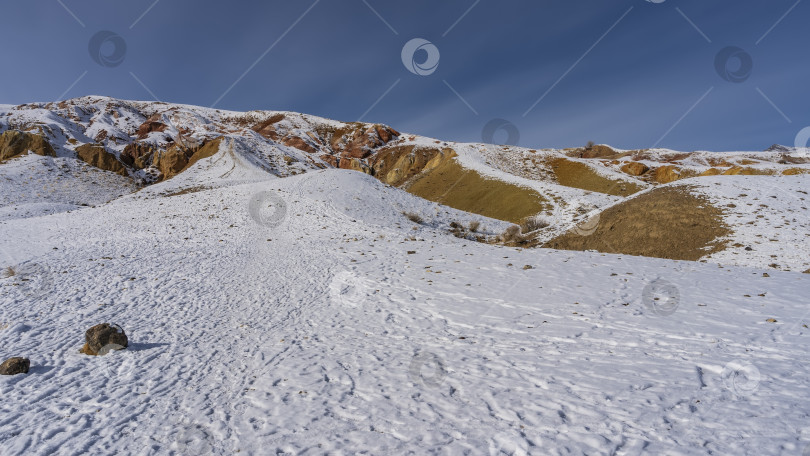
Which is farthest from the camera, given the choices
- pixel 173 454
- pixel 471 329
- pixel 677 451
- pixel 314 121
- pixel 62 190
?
pixel 314 121

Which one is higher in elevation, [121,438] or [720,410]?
[720,410]

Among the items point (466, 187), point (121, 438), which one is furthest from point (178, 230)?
point (466, 187)

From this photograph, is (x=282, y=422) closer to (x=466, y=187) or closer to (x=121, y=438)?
(x=121, y=438)

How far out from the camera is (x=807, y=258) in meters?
16.4

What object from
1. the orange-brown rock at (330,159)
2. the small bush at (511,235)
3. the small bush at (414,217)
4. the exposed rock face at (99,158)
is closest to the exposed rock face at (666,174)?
the small bush at (511,235)

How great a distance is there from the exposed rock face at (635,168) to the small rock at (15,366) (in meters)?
80.9

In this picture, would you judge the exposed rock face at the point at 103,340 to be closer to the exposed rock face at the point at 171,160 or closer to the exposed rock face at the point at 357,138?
the exposed rock face at the point at 171,160

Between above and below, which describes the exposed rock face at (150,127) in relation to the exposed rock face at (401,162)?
below

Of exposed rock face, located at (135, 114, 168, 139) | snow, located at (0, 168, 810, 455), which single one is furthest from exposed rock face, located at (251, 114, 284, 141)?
snow, located at (0, 168, 810, 455)

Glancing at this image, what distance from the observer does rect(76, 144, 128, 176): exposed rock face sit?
5469 cm

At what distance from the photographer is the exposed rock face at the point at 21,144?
48.4 meters

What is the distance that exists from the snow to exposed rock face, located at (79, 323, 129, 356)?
0.23 meters

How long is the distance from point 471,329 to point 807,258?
18662mm

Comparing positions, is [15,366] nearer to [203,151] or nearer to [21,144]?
[203,151]
